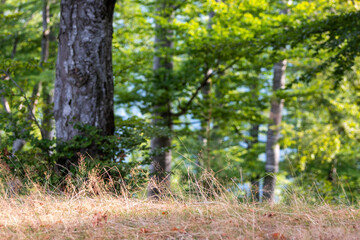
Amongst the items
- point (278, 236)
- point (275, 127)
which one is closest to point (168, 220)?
point (278, 236)

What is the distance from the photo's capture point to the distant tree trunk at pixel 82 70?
5875 mm

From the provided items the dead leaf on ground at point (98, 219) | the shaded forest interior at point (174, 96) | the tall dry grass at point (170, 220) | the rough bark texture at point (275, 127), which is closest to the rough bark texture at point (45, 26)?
the shaded forest interior at point (174, 96)

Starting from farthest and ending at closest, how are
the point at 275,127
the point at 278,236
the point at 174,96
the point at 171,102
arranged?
the point at 275,127, the point at 171,102, the point at 174,96, the point at 278,236

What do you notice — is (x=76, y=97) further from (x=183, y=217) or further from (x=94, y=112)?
(x=183, y=217)

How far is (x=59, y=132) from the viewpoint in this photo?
19.7ft

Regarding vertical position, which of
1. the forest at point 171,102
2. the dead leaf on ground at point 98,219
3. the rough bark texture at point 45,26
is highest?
the rough bark texture at point 45,26

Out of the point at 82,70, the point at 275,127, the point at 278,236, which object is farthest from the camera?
the point at 275,127

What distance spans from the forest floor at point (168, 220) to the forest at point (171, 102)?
0.11m

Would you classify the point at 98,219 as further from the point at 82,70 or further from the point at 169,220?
the point at 82,70

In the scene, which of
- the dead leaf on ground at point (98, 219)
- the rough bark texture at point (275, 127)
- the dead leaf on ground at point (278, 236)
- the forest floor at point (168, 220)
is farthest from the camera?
the rough bark texture at point (275, 127)

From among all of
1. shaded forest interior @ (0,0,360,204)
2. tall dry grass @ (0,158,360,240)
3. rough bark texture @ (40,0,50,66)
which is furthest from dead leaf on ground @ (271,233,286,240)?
rough bark texture @ (40,0,50,66)

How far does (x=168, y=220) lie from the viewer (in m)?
3.51

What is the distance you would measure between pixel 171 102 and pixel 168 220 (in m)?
8.51

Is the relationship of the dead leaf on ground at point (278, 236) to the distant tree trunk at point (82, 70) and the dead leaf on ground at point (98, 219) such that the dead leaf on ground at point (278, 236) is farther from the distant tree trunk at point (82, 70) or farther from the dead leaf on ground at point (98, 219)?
the distant tree trunk at point (82, 70)
